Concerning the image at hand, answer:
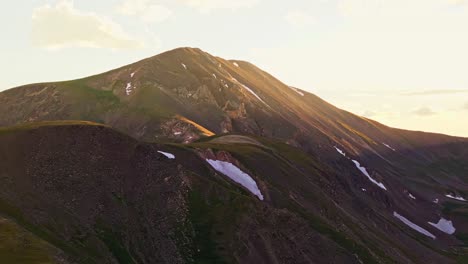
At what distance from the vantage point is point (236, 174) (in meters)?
100

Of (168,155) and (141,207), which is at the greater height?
(168,155)

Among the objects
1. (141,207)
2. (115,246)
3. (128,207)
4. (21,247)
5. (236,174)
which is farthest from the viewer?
(236,174)

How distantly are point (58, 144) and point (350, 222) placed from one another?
200ft

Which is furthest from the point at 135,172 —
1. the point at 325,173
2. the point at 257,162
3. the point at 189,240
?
the point at 325,173

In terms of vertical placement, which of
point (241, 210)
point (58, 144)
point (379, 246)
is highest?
point (58, 144)

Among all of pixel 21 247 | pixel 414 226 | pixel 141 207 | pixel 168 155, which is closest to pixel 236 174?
pixel 168 155

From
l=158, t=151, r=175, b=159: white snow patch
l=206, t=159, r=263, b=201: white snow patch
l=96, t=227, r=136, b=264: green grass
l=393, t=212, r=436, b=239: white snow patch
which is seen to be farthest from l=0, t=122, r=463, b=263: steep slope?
l=393, t=212, r=436, b=239: white snow patch

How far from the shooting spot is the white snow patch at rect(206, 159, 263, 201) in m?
96.8

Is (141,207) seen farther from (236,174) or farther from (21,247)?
(236,174)

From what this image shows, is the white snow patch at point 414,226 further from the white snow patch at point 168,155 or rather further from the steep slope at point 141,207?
the white snow patch at point 168,155

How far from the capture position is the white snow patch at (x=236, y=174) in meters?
96.8

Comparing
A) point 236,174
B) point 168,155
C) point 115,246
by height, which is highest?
point 168,155

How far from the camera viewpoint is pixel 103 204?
66.6 m

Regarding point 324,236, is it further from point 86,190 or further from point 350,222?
point 86,190
